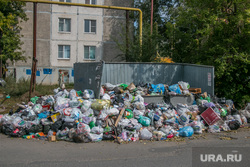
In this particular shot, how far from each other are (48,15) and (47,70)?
558 centimetres

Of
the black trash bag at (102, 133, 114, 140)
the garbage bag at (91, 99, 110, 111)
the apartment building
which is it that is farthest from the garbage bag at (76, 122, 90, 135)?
the apartment building

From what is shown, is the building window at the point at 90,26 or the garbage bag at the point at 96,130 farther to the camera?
the building window at the point at 90,26

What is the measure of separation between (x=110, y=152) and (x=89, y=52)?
2194 cm

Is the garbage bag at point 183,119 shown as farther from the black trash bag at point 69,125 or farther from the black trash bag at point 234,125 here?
the black trash bag at point 69,125

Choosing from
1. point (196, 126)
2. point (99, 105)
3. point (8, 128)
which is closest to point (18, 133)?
point (8, 128)

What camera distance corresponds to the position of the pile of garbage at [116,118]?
7270mm

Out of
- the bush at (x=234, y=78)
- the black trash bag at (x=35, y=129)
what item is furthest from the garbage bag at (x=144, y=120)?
the bush at (x=234, y=78)

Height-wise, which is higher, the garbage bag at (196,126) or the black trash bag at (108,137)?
the garbage bag at (196,126)

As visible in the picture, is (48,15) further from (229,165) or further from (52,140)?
(229,165)

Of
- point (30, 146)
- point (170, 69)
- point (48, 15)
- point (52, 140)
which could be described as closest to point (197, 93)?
point (170, 69)

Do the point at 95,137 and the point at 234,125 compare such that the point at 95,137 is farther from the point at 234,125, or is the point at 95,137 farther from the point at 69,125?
the point at 234,125

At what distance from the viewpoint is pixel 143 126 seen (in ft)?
26.1

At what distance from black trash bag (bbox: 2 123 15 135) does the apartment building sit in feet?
61.2

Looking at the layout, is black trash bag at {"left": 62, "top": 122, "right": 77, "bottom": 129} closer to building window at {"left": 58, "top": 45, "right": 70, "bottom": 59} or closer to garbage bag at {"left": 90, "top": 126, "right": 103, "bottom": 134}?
garbage bag at {"left": 90, "top": 126, "right": 103, "bottom": 134}
